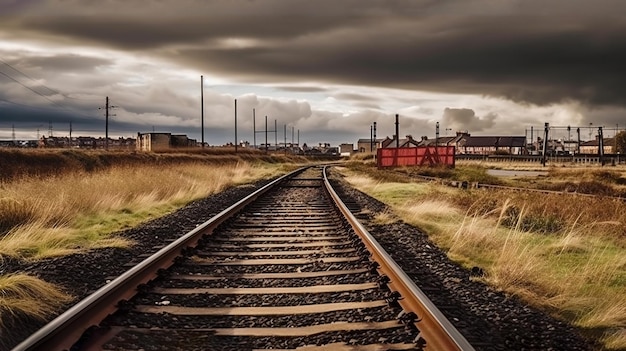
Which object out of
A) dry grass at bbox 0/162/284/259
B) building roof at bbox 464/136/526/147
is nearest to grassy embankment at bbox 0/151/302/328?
dry grass at bbox 0/162/284/259

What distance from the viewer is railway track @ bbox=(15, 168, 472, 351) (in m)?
3.85

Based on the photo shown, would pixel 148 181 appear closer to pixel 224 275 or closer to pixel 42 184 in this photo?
pixel 42 184

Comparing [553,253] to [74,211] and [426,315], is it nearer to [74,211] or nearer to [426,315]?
[426,315]

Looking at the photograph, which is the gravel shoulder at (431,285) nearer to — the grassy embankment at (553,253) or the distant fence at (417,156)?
the grassy embankment at (553,253)

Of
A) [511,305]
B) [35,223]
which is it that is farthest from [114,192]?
[511,305]

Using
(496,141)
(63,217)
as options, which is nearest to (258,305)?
(63,217)

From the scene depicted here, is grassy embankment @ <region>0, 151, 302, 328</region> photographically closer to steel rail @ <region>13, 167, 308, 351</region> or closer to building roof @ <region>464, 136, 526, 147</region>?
steel rail @ <region>13, 167, 308, 351</region>

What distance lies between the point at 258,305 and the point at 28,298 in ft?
6.66

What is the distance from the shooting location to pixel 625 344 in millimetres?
4055

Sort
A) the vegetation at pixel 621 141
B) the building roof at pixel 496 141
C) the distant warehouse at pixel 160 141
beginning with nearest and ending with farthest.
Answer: the distant warehouse at pixel 160 141, the vegetation at pixel 621 141, the building roof at pixel 496 141

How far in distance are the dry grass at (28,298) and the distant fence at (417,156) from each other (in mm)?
43190

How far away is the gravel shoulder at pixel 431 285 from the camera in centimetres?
413

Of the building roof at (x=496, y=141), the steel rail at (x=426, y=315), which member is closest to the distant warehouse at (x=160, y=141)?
the steel rail at (x=426, y=315)

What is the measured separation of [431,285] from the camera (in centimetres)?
575
